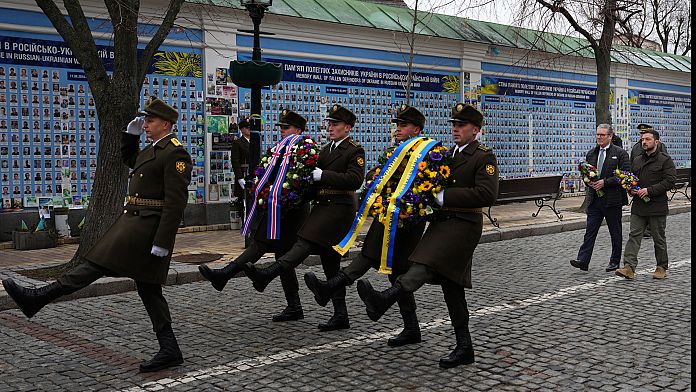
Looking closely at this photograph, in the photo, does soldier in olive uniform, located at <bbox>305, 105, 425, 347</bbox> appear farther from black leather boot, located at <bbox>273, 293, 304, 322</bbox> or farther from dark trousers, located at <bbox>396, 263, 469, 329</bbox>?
black leather boot, located at <bbox>273, 293, 304, 322</bbox>

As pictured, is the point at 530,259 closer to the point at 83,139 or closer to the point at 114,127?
the point at 114,127

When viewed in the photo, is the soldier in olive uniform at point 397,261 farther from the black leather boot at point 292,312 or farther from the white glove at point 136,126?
the white glove at point 136,126

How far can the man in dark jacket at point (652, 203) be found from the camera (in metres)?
9.76

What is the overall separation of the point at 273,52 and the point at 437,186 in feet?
32.6

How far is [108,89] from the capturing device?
32.2 feet

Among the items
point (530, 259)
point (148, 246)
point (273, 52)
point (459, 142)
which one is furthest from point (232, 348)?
point (273, 52)

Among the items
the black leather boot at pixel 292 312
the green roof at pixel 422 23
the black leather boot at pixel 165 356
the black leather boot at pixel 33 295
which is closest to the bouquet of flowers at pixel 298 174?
the black leather boot at pixel 292 312

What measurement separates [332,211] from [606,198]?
4.48 metres

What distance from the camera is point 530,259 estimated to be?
38.1ft

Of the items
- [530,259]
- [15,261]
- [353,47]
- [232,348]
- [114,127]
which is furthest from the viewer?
[353,47]

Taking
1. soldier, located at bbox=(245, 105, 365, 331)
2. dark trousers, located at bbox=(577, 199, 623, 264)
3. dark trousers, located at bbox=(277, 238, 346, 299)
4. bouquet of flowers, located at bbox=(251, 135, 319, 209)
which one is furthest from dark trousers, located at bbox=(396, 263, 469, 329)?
dark trousers, located at bbox=(577, 199, 623, 264)

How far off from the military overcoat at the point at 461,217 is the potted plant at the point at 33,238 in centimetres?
780

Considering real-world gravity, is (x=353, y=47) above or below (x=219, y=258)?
above

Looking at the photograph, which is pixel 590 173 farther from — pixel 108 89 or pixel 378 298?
Answer: pixel 108 89
